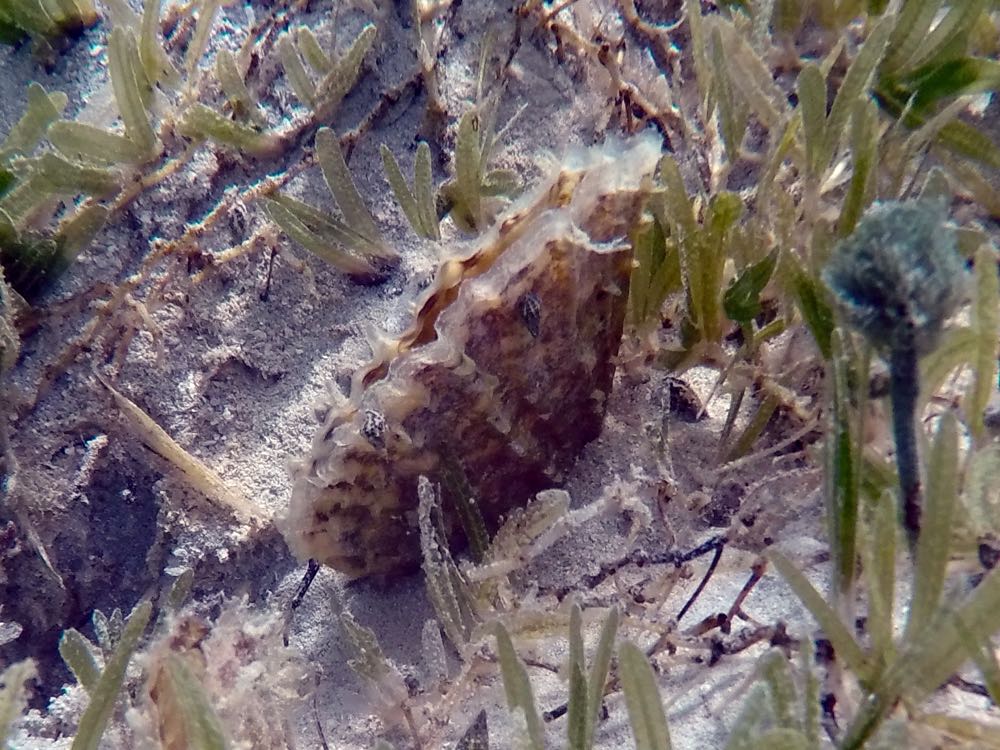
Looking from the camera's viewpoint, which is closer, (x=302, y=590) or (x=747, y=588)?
(x=747, y=588)

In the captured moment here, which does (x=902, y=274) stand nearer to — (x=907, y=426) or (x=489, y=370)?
(x=907, y=426)

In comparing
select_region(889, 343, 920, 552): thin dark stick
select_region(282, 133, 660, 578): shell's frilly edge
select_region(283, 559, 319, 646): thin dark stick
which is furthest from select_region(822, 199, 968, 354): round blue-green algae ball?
select_region(283, 559, 319, 646): thin dark stick

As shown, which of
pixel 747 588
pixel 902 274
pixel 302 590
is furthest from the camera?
pixel 302 590

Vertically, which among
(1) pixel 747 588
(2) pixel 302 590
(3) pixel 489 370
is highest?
(3) pixel 489 370

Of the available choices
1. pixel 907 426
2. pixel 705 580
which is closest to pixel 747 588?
pixel 705 580

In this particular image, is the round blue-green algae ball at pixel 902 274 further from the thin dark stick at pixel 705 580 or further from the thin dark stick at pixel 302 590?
the thin dark stick at pixel 302 590

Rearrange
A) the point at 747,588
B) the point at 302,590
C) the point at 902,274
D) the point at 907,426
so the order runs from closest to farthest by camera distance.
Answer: the point at 902,274
the point at 907,426
the point at 747,588
the point at 302,590

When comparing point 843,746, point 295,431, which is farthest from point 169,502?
point 843,746

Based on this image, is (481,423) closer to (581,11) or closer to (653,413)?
(653,413)
